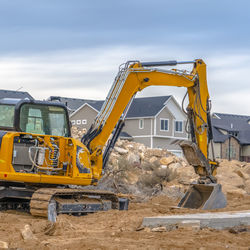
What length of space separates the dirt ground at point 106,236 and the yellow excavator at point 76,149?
915 mm

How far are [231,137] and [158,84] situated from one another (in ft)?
198

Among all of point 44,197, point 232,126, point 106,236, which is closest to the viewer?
point 106,236

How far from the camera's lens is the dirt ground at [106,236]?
9352 mm

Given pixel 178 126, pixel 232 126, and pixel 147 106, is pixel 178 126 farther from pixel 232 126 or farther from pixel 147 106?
pixel 232 126

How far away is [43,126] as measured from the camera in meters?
14.9

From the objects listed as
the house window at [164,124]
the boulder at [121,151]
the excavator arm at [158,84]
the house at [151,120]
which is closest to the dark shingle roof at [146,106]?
the house at [151,120]

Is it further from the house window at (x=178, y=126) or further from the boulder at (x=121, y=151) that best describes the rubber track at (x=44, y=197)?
the house window at (x=178, y=126)

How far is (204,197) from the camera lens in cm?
1705

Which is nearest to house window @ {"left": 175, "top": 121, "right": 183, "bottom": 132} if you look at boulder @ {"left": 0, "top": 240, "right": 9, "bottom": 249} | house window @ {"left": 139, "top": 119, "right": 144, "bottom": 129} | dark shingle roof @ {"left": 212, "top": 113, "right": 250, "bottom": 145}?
house window @ {"left": 139, "top": 119, "right": 144, "bottom": 129}

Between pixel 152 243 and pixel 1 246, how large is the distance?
7.83ft

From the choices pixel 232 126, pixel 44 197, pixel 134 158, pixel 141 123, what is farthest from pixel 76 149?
pixel 232 126

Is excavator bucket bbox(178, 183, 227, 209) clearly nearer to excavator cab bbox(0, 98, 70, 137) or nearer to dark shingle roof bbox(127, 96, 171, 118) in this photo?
excavator cab bbox(0, 98, 70, 137)

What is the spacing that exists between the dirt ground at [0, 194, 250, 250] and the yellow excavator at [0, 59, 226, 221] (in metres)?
0.91

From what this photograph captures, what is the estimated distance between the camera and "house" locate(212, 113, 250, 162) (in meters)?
74.7
